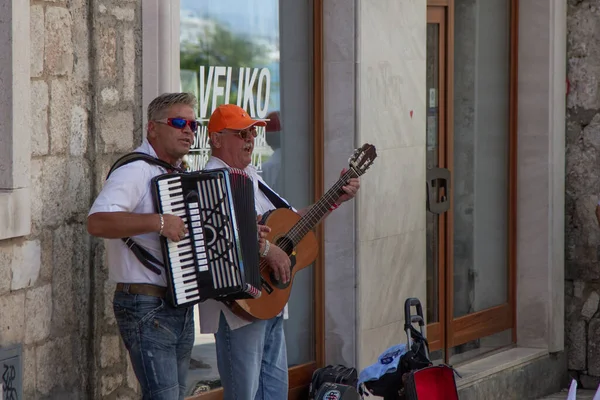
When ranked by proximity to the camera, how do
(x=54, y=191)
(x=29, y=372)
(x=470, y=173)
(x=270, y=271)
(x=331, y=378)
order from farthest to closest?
(x=470, y=173), (x=331, y=378), (x=270, y=271), (x=54, y=191), (x=29, y=372)

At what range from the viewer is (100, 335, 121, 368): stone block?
538 centimetres

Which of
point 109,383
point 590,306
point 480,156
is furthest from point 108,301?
point 590,306

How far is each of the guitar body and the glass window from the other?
0.85m

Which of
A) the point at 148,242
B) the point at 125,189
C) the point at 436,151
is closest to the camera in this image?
the point at 125,189

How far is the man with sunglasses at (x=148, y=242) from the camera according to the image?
464 centimetres

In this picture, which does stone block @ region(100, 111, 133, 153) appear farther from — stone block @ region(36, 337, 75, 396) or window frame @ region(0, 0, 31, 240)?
stone block @ region(36, 337, 75, 396)

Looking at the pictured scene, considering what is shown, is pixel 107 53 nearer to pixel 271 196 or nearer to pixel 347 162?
pixel 271 196

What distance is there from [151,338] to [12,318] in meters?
0.61

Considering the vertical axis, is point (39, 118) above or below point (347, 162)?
above

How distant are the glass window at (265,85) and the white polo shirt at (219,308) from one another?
800mm

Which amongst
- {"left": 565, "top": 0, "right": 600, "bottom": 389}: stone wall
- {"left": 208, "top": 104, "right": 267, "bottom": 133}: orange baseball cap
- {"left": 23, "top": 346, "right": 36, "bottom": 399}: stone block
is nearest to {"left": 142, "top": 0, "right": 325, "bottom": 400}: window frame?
{"left": 208, "top": 104, "right": 267, "bottom": 133}: orange baseball cap

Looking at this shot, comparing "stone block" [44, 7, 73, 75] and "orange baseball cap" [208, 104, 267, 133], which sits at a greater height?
"stone block" [44, 7, 73, 75]

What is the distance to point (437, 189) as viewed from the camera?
25.5 feet

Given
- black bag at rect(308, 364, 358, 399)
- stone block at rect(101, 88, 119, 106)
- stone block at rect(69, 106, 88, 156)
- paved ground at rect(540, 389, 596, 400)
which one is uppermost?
stone block at rect(101, 88, 119, 106)
